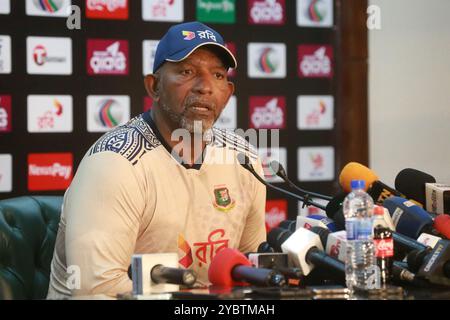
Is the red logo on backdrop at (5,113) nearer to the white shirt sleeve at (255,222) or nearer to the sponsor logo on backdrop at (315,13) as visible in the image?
the sponsor logo on backdrop at (315,13)

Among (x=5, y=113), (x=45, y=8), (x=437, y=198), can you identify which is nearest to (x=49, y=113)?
(x=5, y=113)

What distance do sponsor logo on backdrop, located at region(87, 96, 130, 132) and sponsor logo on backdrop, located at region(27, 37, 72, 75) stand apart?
211 millimetres

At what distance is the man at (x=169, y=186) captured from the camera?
2.26 m

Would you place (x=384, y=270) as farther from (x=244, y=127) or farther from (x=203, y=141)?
(x=244, y=127)

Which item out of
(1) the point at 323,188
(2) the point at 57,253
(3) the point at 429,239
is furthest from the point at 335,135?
(3) the point at 429,239

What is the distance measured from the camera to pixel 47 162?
412 cm

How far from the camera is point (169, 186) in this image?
2484 mm

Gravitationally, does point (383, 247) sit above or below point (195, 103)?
below

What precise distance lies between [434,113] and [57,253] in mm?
2943

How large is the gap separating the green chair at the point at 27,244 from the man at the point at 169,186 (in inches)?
3.1

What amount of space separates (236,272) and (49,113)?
103 inches

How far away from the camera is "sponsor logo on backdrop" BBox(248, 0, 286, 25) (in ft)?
14.5

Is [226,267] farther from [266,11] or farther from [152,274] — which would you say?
[266,11]

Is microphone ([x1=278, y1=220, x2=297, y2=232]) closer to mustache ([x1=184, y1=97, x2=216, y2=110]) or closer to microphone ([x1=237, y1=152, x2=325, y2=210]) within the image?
microphone ([x1=237, y1=152, x2=325, y2=210])
